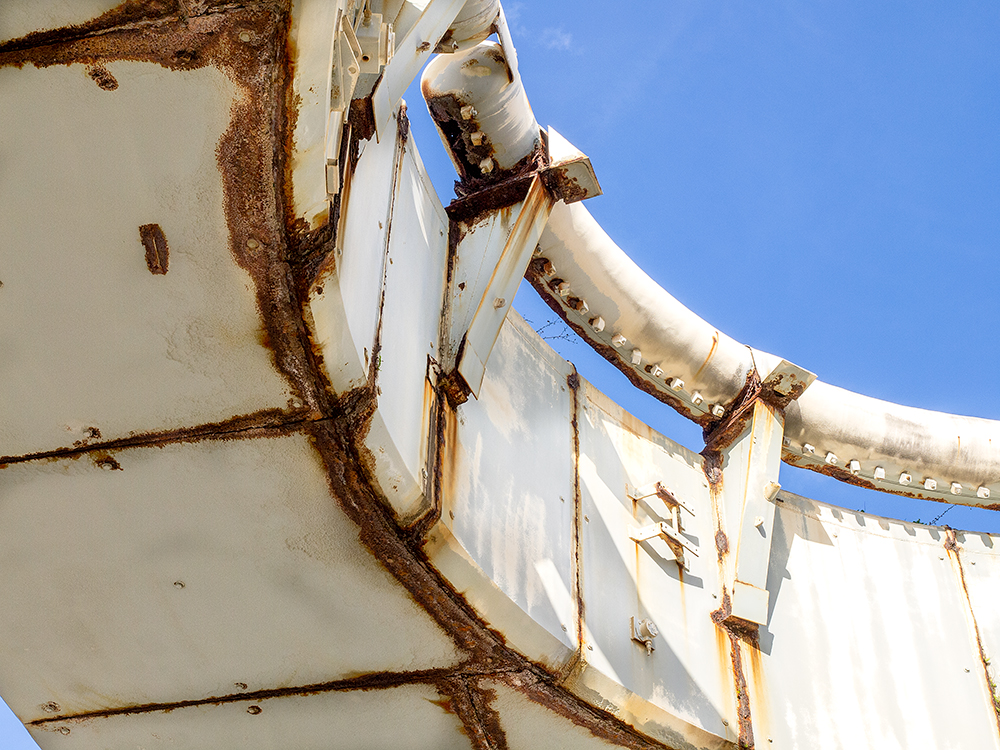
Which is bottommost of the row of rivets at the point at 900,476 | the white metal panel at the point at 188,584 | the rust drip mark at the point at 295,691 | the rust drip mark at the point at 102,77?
the rust drip mark at the point at 295,691

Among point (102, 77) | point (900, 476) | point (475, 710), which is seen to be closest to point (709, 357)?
point (900, 476)

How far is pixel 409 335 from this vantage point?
4.19 m

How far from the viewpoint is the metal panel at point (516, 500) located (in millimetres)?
4012

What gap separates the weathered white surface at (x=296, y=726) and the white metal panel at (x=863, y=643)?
6.63 feet

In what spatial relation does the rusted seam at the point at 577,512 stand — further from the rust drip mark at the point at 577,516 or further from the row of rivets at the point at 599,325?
the row of rivets at the point at 599,325

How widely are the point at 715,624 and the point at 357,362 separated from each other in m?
3.30

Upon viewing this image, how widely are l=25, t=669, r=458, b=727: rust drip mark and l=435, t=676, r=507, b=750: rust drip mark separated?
8 centimetres

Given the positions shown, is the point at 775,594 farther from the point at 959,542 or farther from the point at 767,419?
the point at 959,542

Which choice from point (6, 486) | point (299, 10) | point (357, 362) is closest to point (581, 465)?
point (357, 362)

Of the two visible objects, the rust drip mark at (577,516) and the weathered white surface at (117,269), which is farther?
the rust drip mark at (577,516)

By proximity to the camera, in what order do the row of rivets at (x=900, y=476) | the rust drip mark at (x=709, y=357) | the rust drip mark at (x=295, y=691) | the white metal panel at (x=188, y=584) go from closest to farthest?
the white metal panel at (x=188, y=584)
the rust drip mark at (x=295, y=691)
the rust drip mark at (x=709, y=357)
the row of rivets at (x=900, y=476)

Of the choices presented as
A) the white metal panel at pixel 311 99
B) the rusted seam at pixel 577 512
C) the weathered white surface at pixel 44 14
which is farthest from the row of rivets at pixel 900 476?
the weathered white surface at pixel 44 14

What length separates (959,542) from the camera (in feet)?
22.9

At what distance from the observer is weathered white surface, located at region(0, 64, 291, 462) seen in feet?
8.80
